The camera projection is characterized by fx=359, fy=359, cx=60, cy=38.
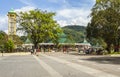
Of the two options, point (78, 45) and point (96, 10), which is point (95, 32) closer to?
point (96, 10)

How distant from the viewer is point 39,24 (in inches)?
4611

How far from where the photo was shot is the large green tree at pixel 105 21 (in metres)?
69.7

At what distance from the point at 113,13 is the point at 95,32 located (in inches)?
669

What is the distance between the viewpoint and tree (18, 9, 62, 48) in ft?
380

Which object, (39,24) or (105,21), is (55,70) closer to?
(105,21)

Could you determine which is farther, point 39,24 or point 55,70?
point 39,24

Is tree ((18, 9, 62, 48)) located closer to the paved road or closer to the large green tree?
the large green tree

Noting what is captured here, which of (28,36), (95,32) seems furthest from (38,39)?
(95,32)

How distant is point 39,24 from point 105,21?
46.4 metres

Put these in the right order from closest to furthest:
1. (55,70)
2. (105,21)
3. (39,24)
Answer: (55,70) → (105,21) → (39,24)

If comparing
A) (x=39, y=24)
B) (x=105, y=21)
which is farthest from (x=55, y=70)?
(x=39, y=24)

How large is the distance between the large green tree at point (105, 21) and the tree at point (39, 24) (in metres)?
34.8

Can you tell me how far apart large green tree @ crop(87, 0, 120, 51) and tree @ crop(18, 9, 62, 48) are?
3482 centimetres

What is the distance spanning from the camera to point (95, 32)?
8194 centimetres
